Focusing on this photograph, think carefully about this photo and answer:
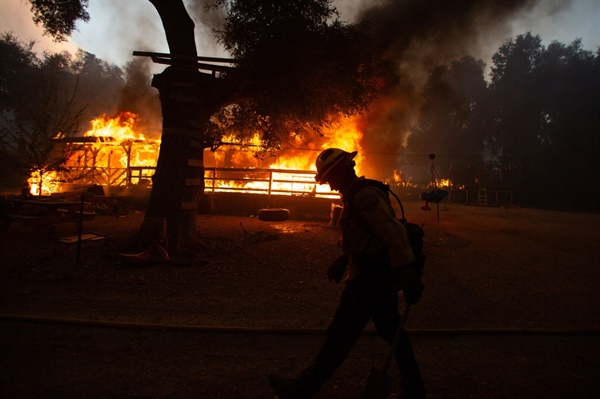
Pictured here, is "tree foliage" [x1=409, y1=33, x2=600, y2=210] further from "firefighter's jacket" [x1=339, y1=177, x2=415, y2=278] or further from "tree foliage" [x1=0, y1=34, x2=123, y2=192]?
"firefighter's jacket" [x1=339, y1=177, x2=415, y2=278]

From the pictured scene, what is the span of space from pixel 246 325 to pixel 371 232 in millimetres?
2447

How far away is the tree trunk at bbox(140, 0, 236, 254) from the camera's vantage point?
7.01 meters

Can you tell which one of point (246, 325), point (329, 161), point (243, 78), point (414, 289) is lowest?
point (246, 325)

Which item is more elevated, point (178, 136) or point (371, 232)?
point (178, 136)

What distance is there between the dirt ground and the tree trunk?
3.24 ft

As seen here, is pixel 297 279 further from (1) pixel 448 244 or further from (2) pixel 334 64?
(1) pixel 448 244

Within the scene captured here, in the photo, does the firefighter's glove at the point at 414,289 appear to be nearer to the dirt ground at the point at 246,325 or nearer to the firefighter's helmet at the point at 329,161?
the firefighter's helmet at the point at 329,161

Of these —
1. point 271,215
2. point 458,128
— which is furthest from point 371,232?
point 458,128

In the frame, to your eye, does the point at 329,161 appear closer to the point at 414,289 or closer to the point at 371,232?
the point at 371,232

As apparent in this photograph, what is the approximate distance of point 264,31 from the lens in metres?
7.36

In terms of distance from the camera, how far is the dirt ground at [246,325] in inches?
120

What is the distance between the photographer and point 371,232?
2555mm

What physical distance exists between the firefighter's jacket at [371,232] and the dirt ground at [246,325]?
4.50 feet

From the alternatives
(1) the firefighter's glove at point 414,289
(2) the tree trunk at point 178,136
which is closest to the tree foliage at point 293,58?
(2) the tree trunk at point 178,136
